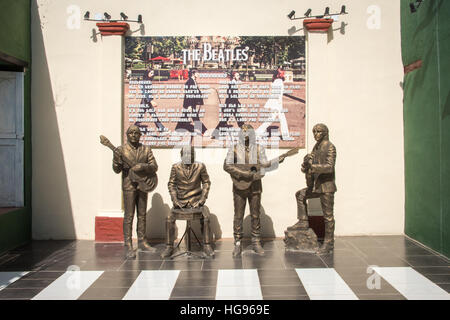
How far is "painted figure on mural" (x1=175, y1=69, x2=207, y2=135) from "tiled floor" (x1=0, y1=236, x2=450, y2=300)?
2.00 meters

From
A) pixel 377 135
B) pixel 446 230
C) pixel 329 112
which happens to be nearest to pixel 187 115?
pixel 329 112

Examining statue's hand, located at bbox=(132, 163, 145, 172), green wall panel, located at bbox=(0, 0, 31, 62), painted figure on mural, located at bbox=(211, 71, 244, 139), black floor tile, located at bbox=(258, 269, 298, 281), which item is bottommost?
black floor tile, located at bbox=(258, 269, 298, 281)

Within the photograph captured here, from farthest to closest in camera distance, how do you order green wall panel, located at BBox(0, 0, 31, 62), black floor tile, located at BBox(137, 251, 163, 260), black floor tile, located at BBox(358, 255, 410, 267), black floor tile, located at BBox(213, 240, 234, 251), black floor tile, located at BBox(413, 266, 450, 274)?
1. black floor tile, located at BBox(213, 240, 234, 251)
2. green wall panel, located at BBox(0, 0, 31, 62)
3. black floor tile, located at BBox(137, 251, 163, 260)
4. black floor tile, located at BBox(358, 255, 410, 267)
5. black floor tile, located at BBox(413, 266, 450, 274)

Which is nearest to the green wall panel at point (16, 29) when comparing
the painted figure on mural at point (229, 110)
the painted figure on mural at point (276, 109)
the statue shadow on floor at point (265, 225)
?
the painted figure on mural at point (229, 110)

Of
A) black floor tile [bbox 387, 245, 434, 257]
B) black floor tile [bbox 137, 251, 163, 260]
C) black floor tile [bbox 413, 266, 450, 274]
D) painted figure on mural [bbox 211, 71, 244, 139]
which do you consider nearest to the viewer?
black floor tile [bbox 413, 266, 450, 274]

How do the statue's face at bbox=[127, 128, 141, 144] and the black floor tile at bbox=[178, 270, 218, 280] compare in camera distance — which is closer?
the black floor tile at bbox=[178, 270, 218, 280]

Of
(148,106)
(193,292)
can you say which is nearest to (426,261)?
(193,292)

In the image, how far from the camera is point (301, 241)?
20.0ft

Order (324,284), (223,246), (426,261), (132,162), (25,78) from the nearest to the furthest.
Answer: (324,284) → (426,261) → (132,162) → (223,246) → (25,78)

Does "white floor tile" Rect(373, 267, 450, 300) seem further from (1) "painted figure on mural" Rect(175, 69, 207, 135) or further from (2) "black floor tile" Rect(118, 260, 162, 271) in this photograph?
(1) "painted figure on mural" Rect(175, 69, 207, 135)

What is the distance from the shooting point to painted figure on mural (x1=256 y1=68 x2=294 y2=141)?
276 inches

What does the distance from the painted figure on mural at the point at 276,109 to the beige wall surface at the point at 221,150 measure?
0.52 meters

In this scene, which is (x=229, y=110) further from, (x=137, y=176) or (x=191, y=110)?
(x=137, y=176)


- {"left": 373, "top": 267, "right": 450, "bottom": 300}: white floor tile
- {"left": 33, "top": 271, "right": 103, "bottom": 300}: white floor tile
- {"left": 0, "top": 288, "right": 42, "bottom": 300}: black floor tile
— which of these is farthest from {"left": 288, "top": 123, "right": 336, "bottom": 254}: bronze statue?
{"left": 0, "top": 288, "right": 42, "bottom": 300}: black floor tile
